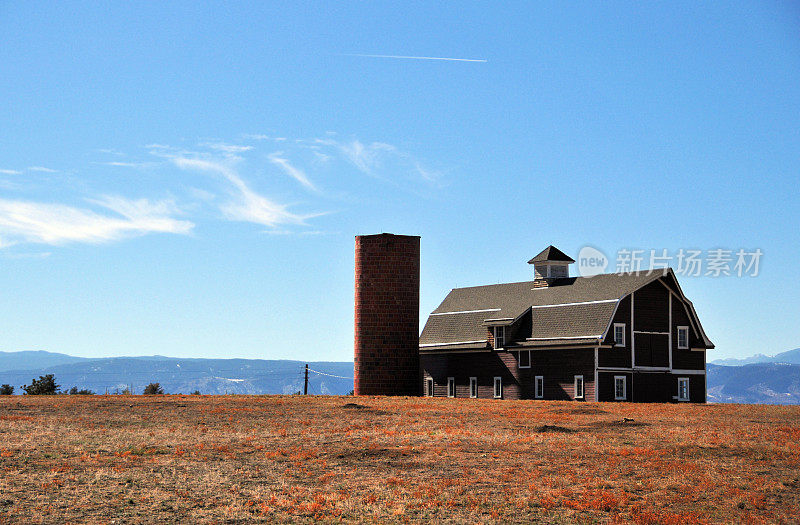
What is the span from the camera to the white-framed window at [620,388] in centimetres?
5516

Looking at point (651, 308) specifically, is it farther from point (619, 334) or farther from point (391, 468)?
point (391, 468)

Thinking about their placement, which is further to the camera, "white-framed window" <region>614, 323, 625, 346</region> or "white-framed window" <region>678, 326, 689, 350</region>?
"white-framed window" <region>678, 326, 689, 350</region>

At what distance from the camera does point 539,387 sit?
58094mm

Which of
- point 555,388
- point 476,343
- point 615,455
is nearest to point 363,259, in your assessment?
point 476,343

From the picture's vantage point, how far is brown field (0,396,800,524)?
1756 cm

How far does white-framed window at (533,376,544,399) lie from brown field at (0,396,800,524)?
2243 centimetres

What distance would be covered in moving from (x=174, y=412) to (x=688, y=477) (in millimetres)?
21266

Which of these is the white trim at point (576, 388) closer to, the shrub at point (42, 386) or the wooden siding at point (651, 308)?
the wooden siding at point (651, 308)

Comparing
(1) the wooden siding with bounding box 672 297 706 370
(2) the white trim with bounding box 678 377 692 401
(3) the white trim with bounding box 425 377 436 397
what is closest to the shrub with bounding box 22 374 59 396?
(3) the white trim with bounding box 425 377 436 397

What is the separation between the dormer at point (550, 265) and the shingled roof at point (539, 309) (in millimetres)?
650

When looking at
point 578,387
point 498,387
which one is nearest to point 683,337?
point 578,387

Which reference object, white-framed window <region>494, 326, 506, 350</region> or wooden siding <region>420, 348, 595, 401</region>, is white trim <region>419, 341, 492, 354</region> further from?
Result: white-framed window <region>494, 326, 506, 350</region>

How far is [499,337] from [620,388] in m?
9.06

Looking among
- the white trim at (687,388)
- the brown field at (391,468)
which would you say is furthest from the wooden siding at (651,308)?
the brown field at (391,468)
